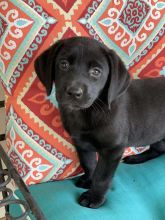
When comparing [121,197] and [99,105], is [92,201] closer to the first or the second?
[121,197]

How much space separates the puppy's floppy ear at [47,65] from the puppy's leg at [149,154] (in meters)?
0.50

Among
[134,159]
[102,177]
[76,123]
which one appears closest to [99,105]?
[76,123]

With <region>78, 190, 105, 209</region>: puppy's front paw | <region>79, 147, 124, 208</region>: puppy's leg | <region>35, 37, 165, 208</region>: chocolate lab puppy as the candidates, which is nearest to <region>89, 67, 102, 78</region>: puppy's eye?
<region>35, 37, 165, 208</region>: chocolate lab puppy

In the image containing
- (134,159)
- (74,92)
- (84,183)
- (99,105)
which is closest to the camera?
(74,92)

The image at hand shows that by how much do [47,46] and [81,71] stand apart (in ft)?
0.66

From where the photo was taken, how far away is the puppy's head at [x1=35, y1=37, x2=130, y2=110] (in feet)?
3.11

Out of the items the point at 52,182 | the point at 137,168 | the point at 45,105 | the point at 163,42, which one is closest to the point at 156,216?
the point at 137,168

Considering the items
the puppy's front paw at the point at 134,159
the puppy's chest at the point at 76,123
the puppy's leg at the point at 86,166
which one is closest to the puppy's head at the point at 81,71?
the puppy's chest at the point at 76,123

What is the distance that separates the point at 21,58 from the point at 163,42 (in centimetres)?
53

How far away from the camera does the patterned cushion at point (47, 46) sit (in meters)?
1.07

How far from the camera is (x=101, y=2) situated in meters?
1.15

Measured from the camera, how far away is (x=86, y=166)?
4.07 feet

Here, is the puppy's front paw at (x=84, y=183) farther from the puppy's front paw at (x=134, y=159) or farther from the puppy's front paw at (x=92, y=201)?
the puppy's front paw at (x=134, y=159)

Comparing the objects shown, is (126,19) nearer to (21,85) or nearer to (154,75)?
(154,75)
